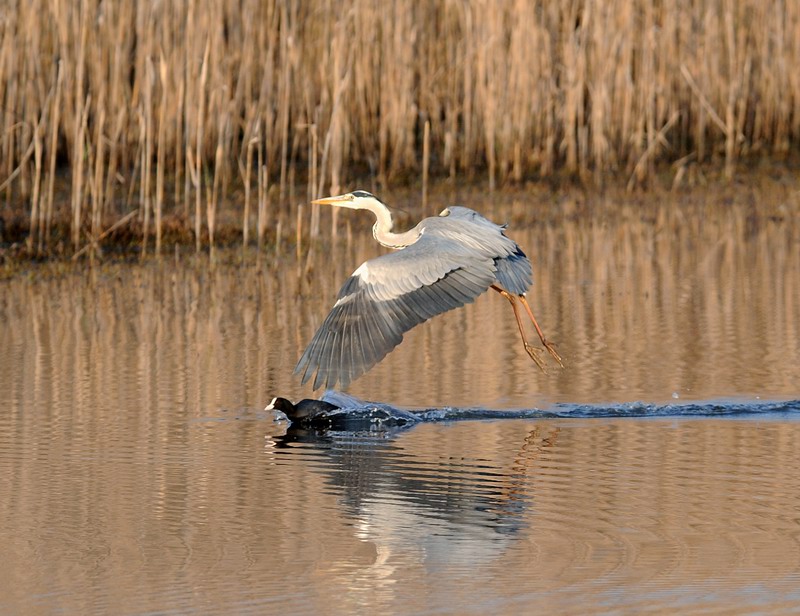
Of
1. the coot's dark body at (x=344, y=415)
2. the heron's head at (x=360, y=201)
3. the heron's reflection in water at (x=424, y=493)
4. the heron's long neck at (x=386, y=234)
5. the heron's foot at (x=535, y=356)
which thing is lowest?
the heron's reflection in water at (x=424, y=493)

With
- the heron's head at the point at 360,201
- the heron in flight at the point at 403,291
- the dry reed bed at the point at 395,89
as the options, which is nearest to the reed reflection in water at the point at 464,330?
the heron in flight at the point at 403,291

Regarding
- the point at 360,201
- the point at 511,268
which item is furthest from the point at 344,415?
the point at 360,201

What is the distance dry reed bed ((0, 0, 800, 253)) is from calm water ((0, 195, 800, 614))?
233 centimetres

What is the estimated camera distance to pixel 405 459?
5.55 meters

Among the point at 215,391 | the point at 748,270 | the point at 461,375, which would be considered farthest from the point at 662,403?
the point at 748,270

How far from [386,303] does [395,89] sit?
714 centimetres

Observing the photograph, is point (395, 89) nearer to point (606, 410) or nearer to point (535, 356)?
point (535, 356)

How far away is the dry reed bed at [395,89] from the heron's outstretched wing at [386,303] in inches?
189

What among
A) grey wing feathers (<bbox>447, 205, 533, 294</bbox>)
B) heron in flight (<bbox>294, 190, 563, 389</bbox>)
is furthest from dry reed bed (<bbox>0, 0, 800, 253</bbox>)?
heron in flight (<bbox>294, 190, 563, 389</bbox>)

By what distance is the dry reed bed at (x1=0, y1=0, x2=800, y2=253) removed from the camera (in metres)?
11.6

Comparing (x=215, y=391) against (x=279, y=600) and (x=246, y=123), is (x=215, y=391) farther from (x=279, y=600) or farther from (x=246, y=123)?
(x=246, y=123)

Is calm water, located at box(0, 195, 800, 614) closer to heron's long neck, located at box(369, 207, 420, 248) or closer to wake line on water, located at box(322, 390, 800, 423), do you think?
wake line on water, located at box(322, 390, 800, 423)

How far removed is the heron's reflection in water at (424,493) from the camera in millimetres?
4328

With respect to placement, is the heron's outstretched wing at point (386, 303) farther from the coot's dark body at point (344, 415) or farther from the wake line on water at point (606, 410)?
the wake line on water at point (606, 410)
